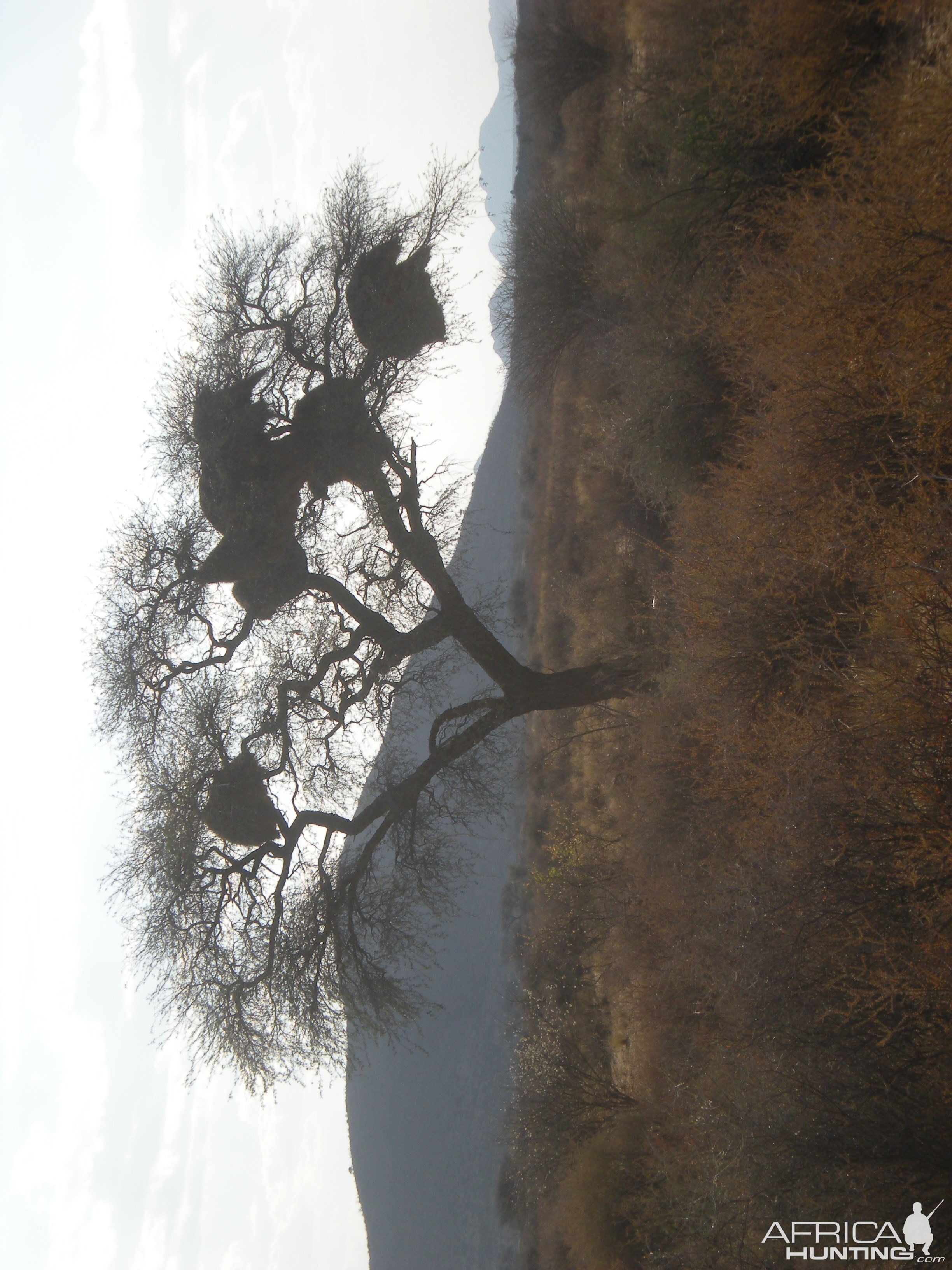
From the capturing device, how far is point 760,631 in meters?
4.80

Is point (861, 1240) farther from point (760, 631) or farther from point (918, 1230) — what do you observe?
point (760, 631)

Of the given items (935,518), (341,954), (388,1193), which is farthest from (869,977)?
(388,1193)

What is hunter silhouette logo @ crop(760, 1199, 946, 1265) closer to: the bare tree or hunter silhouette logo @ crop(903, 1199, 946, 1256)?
hunter silhouette logo @ crop(903, 1199, 946, 1256)

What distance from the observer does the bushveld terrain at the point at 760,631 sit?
3.80 metres

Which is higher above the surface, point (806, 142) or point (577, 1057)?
point (806, 142)

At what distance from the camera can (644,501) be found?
8148mm

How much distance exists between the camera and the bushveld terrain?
3.80m

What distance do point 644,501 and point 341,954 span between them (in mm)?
5932

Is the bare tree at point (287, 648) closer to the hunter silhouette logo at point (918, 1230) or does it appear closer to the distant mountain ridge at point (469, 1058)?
the distant mountain ridge at point (469, 1058)

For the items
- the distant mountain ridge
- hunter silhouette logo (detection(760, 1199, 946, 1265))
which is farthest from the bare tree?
hunter silhouette logo (detection(760, 1199, 946, 1265))

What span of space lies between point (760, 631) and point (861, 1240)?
3.32 metres

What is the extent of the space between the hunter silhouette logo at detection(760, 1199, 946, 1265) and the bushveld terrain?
71 millimetres

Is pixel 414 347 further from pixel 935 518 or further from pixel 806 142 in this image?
pixel 935 518

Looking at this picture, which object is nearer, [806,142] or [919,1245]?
[919,1245]
